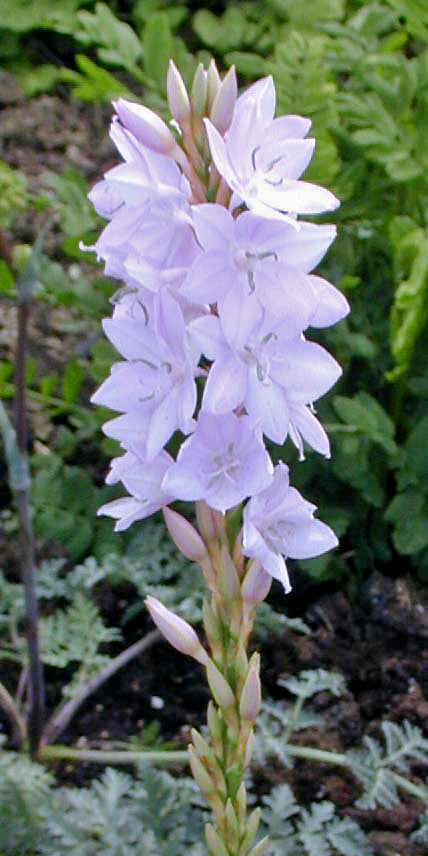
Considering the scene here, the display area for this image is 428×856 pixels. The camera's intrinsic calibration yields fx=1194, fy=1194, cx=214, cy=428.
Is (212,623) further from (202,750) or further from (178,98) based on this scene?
(178,98)

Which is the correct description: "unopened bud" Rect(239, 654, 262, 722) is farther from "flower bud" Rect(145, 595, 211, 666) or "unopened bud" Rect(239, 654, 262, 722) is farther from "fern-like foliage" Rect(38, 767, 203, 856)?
"fern-like foliage" Rect(38, 767, 203, 856)

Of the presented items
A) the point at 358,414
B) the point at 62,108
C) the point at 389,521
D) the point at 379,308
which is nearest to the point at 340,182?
the point at 379,308

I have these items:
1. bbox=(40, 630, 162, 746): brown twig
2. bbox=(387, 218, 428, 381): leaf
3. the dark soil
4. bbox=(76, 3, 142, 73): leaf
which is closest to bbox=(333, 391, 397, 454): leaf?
bbox=(387, 218, 428, 381): leaf

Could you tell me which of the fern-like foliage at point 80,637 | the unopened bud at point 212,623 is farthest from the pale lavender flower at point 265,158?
the fern-like foliage at point 80,637

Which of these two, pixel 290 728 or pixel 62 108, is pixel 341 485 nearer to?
pixel 290 728

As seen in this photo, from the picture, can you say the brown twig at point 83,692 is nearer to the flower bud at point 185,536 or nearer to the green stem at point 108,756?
the green stem at point 108,756
